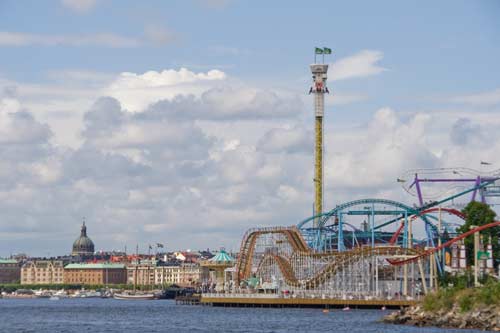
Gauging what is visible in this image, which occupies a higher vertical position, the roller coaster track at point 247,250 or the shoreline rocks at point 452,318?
the roller coaster track at point 247,250

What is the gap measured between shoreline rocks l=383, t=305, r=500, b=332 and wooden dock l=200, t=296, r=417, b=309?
1914cm

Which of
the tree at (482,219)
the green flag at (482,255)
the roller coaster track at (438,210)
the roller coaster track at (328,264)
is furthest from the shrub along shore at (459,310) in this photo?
the roller coaster track at (438,210)

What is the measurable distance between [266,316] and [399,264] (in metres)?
17.0

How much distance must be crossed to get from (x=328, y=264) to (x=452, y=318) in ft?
185

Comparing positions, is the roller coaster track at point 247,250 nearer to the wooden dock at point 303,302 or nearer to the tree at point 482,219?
the wooden dock at point 303,302

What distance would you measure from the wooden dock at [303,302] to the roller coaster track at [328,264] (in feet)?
16.0

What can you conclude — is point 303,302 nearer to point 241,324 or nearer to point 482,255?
point 241,324

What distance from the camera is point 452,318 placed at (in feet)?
316

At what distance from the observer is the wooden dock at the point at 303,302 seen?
135 metres

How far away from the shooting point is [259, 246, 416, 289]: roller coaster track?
145 m

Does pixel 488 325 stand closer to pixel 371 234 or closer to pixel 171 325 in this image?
pixel 171 325

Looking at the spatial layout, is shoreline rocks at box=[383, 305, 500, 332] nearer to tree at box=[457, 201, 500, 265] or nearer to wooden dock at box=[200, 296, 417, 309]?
wooden dock at box=[200, 296, 417, 309]

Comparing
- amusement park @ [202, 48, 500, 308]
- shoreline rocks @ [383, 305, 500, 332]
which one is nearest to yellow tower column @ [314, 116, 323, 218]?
amusement park @ [202, 48, 500, 308]

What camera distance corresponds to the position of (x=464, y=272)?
122 metres
